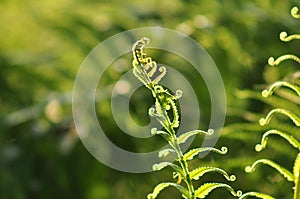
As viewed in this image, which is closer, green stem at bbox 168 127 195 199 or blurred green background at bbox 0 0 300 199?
green stem at bbox 168 127 195 199

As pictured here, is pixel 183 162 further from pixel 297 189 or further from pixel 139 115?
pixel 139 115

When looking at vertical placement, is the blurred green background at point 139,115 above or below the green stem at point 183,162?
above

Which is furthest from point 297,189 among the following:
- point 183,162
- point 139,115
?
point 139,115

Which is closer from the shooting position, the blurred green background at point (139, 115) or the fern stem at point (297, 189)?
the fern stem at point (297, 189)

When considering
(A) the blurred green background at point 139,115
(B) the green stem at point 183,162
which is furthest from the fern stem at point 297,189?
(A) the blurred green background at point 139,115

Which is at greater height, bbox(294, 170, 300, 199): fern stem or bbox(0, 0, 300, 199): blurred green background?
bbox(0, 0, 300, 199): blurred green background

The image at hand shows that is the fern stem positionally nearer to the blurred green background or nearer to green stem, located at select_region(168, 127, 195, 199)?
green stem, located at select_region(168, 127, 195, 199)

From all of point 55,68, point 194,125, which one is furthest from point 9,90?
point 194,125

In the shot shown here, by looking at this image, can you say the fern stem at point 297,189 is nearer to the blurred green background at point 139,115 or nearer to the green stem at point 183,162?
the green stem at point 183,162

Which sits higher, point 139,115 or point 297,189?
point 139,115

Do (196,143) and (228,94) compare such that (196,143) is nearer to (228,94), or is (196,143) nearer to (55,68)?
(228,94)

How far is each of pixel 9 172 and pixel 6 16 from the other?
96 centimetres

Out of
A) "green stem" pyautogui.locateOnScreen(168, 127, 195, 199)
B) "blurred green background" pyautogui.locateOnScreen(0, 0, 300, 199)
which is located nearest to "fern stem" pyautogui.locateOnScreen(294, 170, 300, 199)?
"green stem" pyautogui.locateOnScreen(168, 127, 195, 199)

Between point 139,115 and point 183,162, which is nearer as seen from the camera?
point 183,162
